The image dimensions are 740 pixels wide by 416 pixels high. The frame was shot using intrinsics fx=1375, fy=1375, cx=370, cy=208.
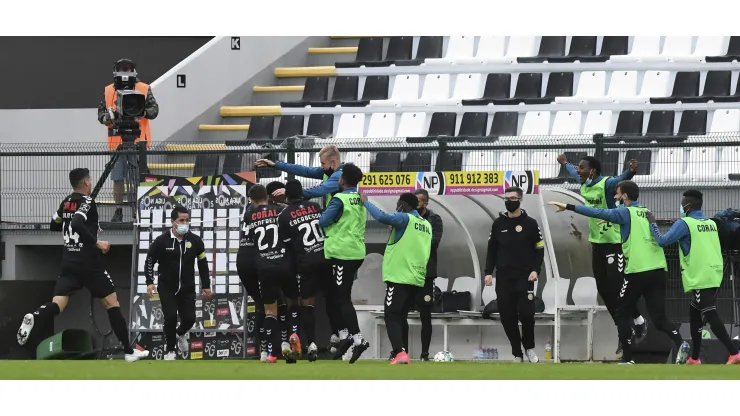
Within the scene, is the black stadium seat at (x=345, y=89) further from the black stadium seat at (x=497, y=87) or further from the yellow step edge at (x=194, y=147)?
the yellow step edge at (x=194, y=147)

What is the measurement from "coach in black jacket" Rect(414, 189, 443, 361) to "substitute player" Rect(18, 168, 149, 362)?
3.41 meters

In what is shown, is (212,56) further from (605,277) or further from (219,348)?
(605,277)

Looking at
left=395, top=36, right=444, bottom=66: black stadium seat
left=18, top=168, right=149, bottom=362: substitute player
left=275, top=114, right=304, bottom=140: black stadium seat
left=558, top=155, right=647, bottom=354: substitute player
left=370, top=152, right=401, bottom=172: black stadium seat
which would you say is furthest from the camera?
left=395, top=36, right=444, bottom=66: black stadium seat

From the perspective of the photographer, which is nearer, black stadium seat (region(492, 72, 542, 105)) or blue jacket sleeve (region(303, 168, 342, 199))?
blue jacket sleeve (region(303, 168, 342, 199))

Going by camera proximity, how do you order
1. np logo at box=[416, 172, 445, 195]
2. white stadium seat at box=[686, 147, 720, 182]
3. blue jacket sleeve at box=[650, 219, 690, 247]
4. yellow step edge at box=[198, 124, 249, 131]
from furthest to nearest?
yellow step edge at box=[198, 124, 249, 131], white stadium seat at box=[686, 147, 720, 182], np logo at box=[416, 172, 445, 195], blue jacket sleeve at box=[650, 219, 690, 247]

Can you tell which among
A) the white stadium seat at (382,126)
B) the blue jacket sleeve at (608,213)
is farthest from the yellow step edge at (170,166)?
the blue jacket sleeve at (608,213)

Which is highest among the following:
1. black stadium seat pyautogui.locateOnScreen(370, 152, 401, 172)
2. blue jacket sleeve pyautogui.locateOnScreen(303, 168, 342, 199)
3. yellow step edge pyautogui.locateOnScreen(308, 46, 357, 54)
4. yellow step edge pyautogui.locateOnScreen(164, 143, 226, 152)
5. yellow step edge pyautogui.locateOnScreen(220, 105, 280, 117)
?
yellow step edge pyautogui.locateOnScreen(308, 46, 357, 54)

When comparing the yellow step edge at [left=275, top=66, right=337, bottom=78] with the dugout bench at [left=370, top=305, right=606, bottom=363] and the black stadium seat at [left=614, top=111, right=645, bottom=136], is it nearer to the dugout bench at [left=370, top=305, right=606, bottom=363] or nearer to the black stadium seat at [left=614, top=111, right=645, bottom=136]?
the black stadium seat at [left=614, top=111, right=645, bottom=136]

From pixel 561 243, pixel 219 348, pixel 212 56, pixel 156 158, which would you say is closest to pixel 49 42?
pixel 212 56

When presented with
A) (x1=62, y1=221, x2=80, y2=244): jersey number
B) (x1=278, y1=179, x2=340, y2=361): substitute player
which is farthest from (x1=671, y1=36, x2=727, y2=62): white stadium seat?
(x1=62, y1=221, x2=80, y2=244): jersey number

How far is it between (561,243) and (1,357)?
7.77m

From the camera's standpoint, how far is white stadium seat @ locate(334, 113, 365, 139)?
21.1 meters

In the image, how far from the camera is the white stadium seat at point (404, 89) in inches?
858

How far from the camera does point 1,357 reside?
1884 centimetres
